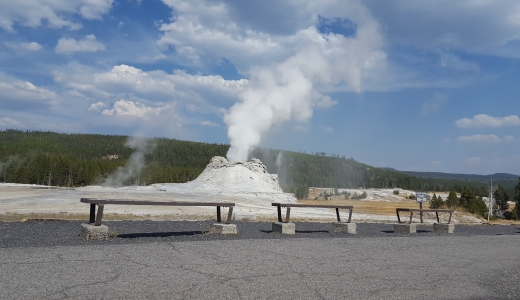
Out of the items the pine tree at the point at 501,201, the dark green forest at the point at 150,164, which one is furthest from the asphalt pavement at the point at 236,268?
the pine tree at the point at 501,201

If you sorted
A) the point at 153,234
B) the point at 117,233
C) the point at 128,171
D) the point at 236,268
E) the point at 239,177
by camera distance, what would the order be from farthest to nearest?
the point at 128,171 → the point at 239,177 → the point at 153,234 → the point at 117,233 → the point at 236,268

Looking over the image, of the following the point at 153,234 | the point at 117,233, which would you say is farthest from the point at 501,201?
the point at 117,233

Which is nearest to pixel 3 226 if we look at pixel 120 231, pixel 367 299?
pixel 120 231

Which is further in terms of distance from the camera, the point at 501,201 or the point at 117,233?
the point at 501,201

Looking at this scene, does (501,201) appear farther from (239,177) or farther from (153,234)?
(153,234)

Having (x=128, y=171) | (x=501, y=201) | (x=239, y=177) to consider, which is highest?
(x=128, y=171)

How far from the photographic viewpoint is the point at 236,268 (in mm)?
6844

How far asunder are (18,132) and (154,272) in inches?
7860

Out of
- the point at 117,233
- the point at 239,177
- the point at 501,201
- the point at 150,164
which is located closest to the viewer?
the point at 117,233

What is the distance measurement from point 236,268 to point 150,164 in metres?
108

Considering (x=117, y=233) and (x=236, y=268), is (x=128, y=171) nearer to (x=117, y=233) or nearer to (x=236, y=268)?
(x=117, y=233)

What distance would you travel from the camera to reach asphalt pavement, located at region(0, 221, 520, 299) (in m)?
5.38

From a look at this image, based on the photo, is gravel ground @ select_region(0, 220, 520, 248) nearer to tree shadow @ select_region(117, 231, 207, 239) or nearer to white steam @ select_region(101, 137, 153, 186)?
tree shadow @ select_region(117, 231, 207, 239)

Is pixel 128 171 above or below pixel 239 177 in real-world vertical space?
above
